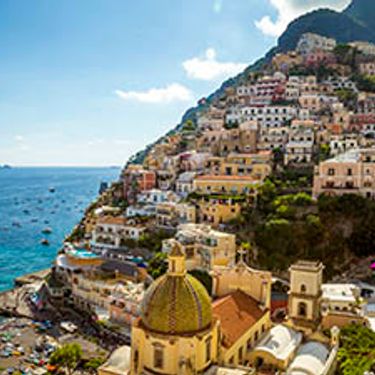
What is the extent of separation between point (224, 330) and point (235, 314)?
2.06 m

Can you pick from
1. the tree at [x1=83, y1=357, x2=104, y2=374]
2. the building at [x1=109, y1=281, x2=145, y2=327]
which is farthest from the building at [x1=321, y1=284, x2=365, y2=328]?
the tree at [x1=83, y1=357, x2=104, y2=374]

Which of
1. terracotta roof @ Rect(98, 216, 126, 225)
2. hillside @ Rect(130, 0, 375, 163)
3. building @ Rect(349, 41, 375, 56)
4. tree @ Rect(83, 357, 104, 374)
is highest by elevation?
hillside @ Rect(130, 0, 375, 163)

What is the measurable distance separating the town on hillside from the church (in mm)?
74

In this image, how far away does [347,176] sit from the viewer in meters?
56.4

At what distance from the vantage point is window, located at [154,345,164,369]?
2115 cm

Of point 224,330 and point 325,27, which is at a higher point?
point 325,27

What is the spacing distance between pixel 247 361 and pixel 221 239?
962 inches

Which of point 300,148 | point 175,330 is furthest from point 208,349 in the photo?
point 300,148

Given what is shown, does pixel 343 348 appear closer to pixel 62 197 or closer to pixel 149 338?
pixel 149 338

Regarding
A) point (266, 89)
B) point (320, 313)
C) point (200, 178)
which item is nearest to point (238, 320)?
point (320, 313)

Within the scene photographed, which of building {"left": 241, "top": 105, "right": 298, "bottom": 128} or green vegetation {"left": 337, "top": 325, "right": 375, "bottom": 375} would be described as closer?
green vegetation {"left": 337, "top": 325, "right": 375, "bottom": 375}

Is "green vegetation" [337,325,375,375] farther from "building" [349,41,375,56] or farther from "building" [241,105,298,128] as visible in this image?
"building" [349,41,375,56]

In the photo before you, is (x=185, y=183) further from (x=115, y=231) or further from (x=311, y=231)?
(x=311, y=231)

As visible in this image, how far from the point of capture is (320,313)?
3362 cm
